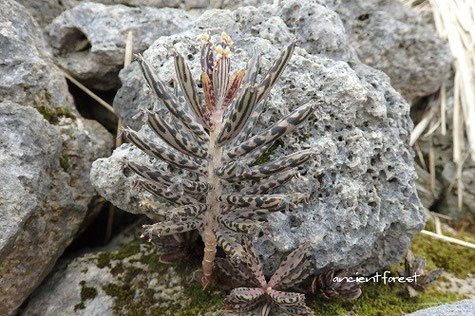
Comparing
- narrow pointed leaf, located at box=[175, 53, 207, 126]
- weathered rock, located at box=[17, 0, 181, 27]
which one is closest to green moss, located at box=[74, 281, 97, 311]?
narrow pointed leaf, located at box=[175, 53, 207, 126]

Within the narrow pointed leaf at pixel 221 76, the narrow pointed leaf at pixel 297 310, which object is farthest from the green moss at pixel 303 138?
the narrow pointed leaf at pixel 297 310

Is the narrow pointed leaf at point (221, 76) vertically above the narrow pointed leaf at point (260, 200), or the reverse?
the narrow pointed leaf at point (221, 76)

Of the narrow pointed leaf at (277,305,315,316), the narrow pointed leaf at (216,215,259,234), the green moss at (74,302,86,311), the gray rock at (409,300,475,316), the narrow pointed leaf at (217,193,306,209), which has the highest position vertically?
the narrow pointed leaf at (217,193,306,209)

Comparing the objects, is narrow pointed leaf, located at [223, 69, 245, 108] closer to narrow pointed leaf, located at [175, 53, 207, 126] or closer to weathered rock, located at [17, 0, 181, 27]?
narrow pointed leaf, located at [175, 53, 207, 126]

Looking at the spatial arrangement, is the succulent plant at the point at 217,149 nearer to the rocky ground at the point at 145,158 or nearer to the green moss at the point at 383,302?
the rocky ground at the point at 145,158

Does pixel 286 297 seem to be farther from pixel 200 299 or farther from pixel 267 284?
pixel 200 299
